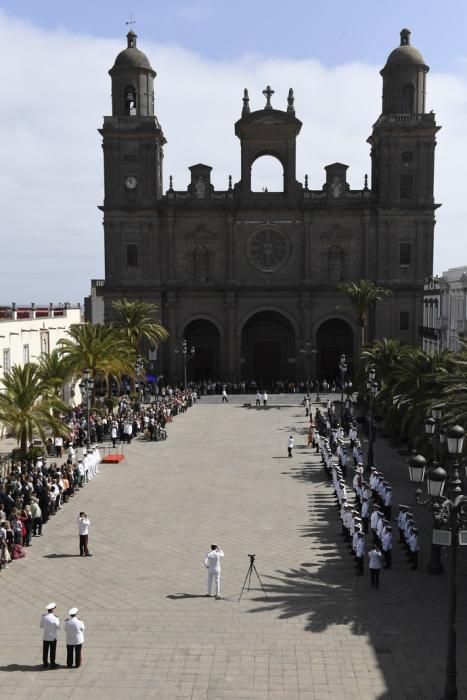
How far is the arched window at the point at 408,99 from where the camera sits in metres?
61.1

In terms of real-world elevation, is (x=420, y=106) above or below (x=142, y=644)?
above

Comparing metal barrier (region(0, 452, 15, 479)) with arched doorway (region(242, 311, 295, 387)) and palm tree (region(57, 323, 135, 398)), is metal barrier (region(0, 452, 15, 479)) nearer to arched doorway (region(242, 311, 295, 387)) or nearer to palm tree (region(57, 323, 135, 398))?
palm tree (region(57, 323, 135, 398))

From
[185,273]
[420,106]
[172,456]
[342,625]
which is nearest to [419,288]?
[420,106]

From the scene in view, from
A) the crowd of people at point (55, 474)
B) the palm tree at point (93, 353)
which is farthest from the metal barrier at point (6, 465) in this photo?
the palm tree at point (93, 353)

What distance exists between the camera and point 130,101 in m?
62.0

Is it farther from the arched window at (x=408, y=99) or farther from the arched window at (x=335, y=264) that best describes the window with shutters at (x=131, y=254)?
the arched window at (x=408, y=99)

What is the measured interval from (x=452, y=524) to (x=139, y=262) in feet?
171

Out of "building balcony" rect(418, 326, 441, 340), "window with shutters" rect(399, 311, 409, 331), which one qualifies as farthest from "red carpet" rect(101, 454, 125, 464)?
"window with shutters" rect(399, 311, 409, 331)

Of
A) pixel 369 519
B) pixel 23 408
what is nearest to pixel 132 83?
pixel 23 408

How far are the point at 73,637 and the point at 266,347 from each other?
2090 inches

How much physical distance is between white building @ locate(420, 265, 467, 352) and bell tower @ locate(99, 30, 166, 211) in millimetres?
24298

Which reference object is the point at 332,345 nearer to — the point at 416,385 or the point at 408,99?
the point at 408,99

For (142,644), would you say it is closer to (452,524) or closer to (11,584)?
(11,584)

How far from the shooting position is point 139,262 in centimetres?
6206
